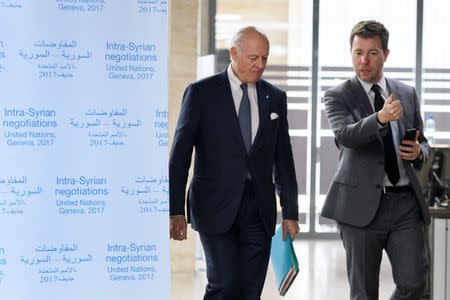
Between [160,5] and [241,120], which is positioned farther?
[241,120]

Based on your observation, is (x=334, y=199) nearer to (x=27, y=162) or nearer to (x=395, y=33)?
(x=27, y=162)

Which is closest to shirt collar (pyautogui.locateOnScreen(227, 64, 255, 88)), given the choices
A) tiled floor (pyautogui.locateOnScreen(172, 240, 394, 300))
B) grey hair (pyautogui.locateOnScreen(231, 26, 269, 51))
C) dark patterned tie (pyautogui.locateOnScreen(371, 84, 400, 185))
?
grey hair (pyautogui.locateOnScreen(231, 26, 269, 51))

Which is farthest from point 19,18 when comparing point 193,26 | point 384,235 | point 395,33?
point 395,33

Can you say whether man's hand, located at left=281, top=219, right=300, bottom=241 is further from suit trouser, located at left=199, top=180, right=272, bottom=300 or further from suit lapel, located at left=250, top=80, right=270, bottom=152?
suit lapel, located at left=250, top=80, right=270, bottom=152

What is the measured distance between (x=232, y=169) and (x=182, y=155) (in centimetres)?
23

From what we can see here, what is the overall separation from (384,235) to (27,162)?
6.33 feet

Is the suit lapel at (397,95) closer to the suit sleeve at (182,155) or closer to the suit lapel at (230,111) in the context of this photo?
the suit lapel at (230,111)

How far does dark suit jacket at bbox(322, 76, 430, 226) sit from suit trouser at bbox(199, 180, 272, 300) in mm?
454

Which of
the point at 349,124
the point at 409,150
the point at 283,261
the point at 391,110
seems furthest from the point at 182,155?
the point at 409,150

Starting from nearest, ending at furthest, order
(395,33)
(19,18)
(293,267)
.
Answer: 1. (19,18)
2. (293,267)
3. (395,33)

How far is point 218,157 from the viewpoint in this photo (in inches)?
174

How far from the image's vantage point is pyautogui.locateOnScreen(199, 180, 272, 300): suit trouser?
14.5ft

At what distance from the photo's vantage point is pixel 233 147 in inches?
174

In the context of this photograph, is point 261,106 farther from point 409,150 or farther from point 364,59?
point 409,150
